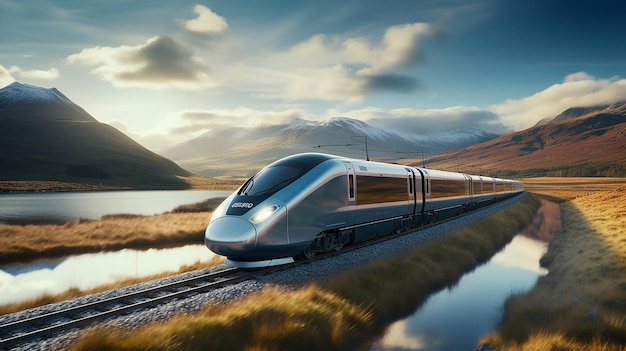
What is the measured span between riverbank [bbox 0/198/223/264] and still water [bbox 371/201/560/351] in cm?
1890

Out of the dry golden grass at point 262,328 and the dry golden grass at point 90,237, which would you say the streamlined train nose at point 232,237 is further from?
the dry golden grass at point 90,237

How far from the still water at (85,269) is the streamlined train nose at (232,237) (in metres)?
6.97

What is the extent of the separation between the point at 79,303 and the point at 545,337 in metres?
11.6

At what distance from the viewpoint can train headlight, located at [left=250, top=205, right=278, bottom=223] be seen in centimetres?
1200

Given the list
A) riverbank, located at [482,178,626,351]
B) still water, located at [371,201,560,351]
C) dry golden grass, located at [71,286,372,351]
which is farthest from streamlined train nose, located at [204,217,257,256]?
riverbank, located at [482,178,626,351]

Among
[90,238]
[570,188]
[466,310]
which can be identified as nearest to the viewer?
[466,310]

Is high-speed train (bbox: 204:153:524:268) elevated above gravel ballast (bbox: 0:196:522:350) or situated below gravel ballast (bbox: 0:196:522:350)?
above

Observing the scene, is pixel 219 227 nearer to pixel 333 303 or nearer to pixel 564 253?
pixel 333 303

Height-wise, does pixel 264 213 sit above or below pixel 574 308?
above

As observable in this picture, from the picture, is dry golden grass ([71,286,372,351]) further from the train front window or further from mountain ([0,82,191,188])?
mountain ([0,82,191,188])

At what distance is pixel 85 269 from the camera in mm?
20859

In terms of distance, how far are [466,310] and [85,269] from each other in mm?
17968

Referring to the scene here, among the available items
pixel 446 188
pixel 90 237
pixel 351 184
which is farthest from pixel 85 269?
pixel 446 188

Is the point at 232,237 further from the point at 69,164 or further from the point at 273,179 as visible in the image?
the point at 69,164
